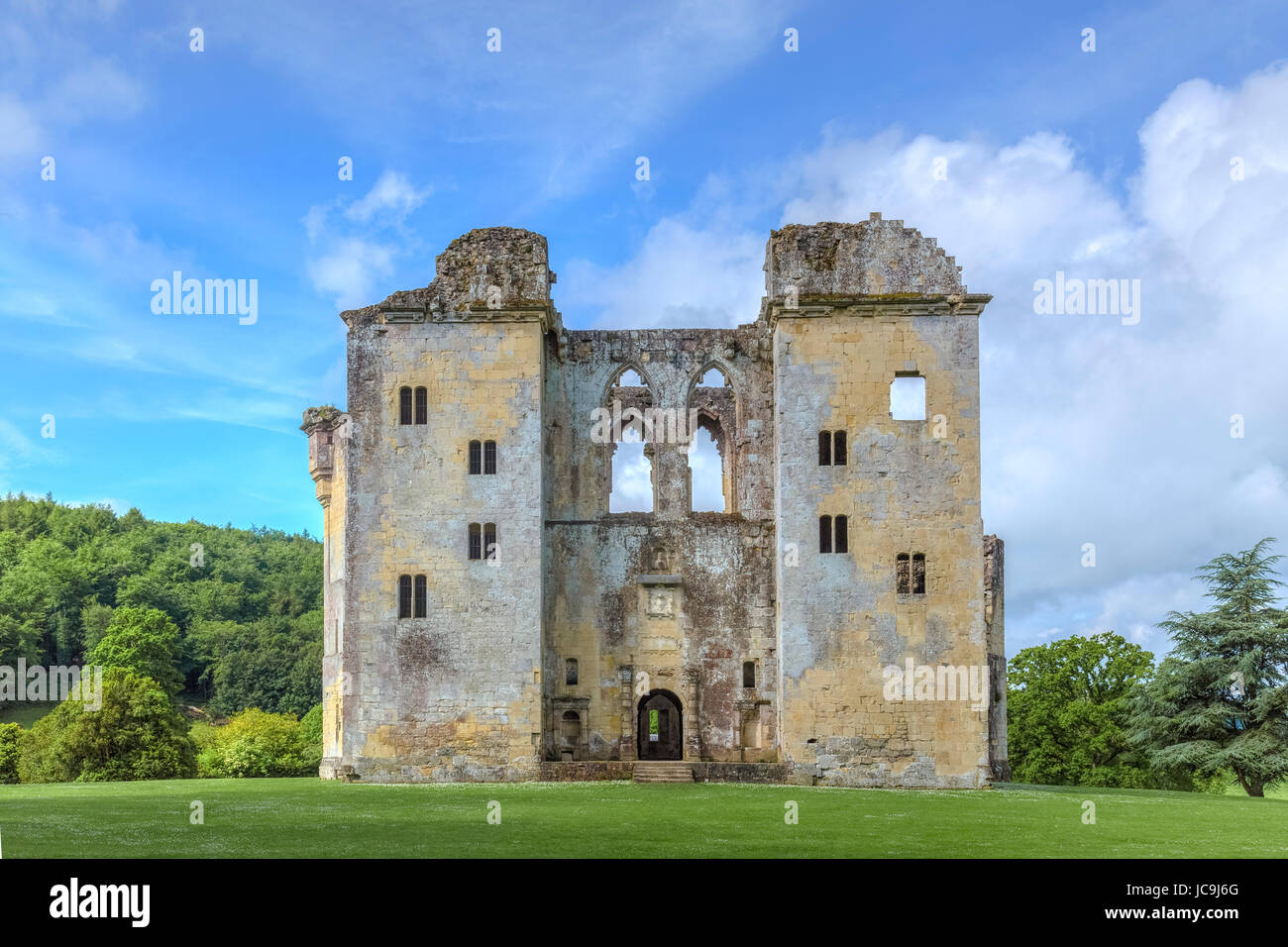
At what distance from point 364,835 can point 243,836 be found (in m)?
1.60

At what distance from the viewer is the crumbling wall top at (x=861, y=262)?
3581 cm

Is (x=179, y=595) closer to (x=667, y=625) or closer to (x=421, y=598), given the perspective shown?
(x=421, y=598)

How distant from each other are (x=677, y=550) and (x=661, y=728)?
17642 millimetres

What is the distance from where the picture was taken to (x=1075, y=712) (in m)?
51.1

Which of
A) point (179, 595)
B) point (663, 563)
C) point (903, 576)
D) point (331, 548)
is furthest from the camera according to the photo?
point (179, 595)

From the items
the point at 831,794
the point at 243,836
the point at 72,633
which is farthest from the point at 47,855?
the point at 72,633

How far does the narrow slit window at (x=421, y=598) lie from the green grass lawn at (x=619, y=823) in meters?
4.95

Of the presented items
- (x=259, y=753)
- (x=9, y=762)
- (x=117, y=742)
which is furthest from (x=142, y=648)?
(x=117, y=742)

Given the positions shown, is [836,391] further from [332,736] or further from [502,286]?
[332,736]

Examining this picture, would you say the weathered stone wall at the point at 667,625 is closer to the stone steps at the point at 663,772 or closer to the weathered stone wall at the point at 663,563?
the weathered stone wall at the point at 663,563

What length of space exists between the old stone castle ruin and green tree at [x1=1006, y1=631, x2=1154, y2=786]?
53.9 ft
